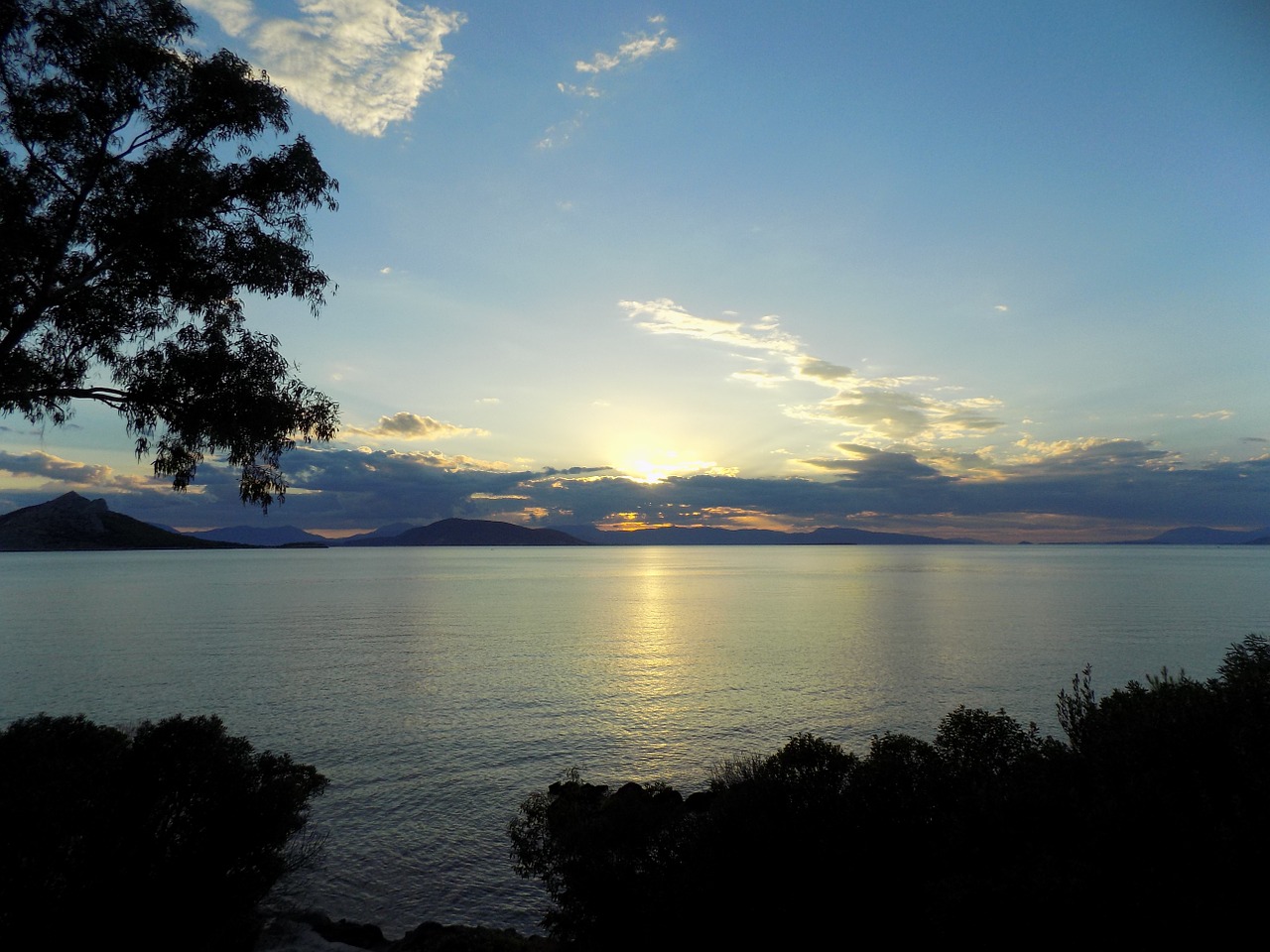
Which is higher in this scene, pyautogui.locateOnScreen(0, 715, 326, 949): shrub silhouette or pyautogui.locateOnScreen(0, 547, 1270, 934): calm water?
pyautogui.locateOnScreen(0, 715, 326, 949): shrub silhouette

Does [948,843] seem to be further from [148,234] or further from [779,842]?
[148,234]

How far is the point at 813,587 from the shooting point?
174 m

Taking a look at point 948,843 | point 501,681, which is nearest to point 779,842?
point 948,843

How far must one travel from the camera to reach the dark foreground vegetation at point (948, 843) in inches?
523

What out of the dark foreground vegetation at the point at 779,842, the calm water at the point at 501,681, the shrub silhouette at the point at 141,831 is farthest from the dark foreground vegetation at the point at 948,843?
the shrub silhouette at the point at 141,831

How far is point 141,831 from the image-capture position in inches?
661

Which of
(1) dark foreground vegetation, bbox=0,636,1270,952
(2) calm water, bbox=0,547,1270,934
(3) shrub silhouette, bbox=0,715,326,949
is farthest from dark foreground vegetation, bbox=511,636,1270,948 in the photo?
(3) shrub silhouette, bbox=0,715,326,949

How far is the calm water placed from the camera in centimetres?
2661

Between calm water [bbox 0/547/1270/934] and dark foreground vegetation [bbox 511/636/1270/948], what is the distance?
6.23 m

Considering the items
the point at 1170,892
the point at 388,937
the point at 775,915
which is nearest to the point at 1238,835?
the point at 1170,892

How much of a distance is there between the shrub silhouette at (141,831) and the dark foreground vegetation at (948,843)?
7.34m

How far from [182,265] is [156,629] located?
8684cm

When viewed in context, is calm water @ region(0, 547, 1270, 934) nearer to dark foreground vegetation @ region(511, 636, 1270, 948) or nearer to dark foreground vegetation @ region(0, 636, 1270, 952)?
dark foreground vegetation @ region(0, 636, 1270, 952)

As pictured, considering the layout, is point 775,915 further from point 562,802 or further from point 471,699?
point 471,699
